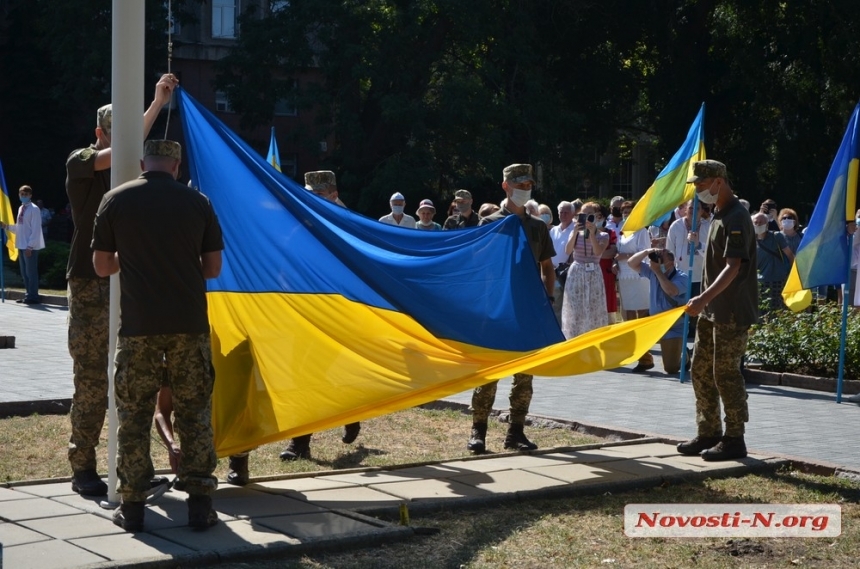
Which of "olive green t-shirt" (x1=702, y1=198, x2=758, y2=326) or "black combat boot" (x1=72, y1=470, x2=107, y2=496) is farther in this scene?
"olive green t-shirt" (x1=702, y1=198, x2=758, y2=326)

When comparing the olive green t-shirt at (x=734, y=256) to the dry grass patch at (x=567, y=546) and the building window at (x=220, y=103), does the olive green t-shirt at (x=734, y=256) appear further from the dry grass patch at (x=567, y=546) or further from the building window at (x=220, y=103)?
the building window at (x=220, y=103)

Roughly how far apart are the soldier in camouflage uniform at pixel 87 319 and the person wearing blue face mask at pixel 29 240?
55.9ft

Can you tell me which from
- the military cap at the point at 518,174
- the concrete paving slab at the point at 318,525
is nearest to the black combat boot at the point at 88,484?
the concrete paving slab at the point at 318,525

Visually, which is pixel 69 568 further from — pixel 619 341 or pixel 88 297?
pixel 619 341

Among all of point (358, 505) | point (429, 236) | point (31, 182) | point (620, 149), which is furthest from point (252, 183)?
point (620, 149)

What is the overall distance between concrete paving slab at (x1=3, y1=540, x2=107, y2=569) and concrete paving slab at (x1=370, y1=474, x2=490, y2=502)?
2.14m

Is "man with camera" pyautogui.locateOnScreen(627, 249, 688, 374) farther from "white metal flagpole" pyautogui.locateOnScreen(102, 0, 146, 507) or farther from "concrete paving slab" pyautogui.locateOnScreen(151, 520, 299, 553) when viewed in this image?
"concrete paving slab" pyautogui.locateOnScreen(151, 520, 299, 553)

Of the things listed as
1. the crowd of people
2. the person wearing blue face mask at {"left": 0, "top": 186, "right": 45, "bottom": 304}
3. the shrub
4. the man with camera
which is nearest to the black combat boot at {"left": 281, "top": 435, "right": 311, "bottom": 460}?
the crowd of people

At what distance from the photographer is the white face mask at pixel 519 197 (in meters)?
9.48

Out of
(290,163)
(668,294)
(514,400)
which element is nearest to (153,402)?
(514,400)

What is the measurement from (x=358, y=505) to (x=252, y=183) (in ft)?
6.80

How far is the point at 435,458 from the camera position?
923 cm

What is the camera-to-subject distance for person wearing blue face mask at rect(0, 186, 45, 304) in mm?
24106

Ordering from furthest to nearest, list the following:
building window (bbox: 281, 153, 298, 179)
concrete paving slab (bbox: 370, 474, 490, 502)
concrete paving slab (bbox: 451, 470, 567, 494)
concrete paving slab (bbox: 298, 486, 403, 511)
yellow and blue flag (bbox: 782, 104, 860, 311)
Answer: building window (bbox: 281, 153, 298, 179), yellow and blue flag (bbox: 782, 104, 860, 311), concrete paving slab (bbox: 451, 470, 567, 494), concrete paving slab (bbox: 370, 474, 490, 502), concrete paving slab (bbox: 298, 486, 403, 511)
